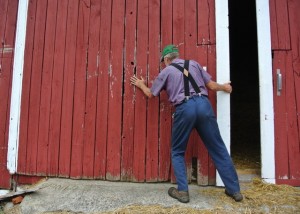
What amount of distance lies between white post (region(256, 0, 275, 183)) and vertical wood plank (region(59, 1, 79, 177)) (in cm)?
271

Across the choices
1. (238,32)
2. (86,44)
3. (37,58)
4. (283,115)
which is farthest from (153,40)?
(238,32)

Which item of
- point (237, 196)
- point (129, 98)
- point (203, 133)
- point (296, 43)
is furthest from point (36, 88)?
point (296, 43)

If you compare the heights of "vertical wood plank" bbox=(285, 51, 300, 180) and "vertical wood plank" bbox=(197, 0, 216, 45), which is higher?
"vertical wood plank" bbox=(197, 0, 216, 45)

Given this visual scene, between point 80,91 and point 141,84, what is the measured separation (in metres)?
0.97

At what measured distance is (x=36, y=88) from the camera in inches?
169

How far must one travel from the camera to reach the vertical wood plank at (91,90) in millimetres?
4102

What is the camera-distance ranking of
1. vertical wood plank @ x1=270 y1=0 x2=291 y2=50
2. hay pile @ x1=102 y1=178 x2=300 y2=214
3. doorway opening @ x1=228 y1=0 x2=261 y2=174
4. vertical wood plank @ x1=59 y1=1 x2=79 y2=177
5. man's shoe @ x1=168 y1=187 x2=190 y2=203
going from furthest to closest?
doorway opening @ x1=228 y1=0 x2=261 y2=174
vertical wood plank @ x1=59 y1=1 x2=79 y2=177
vertical wood plank @ x1=270 y1=0 x2=291 y2=50
man's shoe @ x1=168 y1=187 x2=190 y2=203
hay pile @ x1=102 y1=178 x2=300 y2=214

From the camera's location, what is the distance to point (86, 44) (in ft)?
13.9

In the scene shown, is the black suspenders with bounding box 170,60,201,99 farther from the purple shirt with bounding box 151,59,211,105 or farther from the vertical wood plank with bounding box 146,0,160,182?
the vertical wood plank with bounding box 146,0,160,182

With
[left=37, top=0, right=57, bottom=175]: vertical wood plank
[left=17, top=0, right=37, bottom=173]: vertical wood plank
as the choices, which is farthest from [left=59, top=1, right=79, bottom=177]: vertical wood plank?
[left=17, top=0, right=37, bottom=173]: vertical wood plank

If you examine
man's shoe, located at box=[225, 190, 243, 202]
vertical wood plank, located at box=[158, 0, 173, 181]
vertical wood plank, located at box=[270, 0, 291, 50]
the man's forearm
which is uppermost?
vertical wood plank, located at box=[270, 0, 291, 50]

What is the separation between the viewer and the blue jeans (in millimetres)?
3355

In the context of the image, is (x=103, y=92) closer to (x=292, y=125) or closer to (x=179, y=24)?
(x=179, y=24)

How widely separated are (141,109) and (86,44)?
130 centimetres
